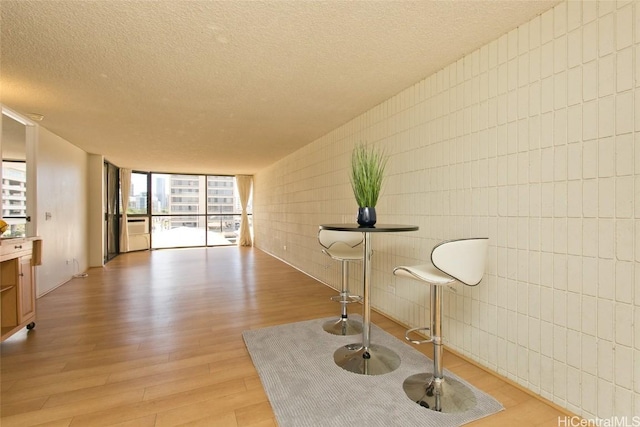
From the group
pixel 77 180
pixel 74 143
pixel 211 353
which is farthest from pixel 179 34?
pixel 77 180

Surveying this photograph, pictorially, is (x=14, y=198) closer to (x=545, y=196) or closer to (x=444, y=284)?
(x=444, y=284)

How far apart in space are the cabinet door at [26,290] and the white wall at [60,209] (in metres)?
1.51

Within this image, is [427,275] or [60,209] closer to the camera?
[427,275]

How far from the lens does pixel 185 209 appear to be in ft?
31.9

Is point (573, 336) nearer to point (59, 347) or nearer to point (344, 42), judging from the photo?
point (344, 42)

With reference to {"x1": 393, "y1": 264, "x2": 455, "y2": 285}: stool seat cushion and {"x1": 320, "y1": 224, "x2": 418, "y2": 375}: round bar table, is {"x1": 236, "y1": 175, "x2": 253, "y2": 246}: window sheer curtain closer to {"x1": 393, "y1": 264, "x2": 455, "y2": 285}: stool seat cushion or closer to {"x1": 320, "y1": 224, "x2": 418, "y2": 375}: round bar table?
{"x1": 320, "y1": 224, "x2": 418, "y2": 375}: round bar table

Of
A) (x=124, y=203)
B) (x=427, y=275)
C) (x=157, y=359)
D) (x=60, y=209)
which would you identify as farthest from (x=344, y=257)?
(x=124, y=203)

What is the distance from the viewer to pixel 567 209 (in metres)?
1.75

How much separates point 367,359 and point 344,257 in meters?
0.90

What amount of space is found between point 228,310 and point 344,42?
3093 mm

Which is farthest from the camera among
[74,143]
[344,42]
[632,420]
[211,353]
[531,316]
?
[74,143]

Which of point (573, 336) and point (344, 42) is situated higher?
point (344, 42)

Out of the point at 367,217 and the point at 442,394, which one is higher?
the point at 367,217
